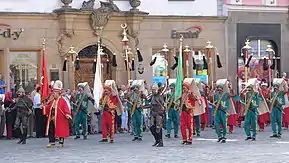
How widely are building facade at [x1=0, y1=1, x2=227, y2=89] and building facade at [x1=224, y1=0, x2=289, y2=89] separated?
1.49 feet

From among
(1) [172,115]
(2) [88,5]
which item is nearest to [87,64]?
(2) [88,5]

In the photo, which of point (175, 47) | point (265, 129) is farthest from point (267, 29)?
point (265, 129)

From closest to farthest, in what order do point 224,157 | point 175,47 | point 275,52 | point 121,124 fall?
1. point 224,157
2. point 121,124
3. point 175,47
4. point 275,52

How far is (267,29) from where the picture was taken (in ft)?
105

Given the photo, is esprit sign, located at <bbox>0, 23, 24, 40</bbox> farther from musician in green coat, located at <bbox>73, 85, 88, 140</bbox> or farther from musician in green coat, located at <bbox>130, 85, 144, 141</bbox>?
musician in green coat, located at <bbox>130, 85, 144, 141</bbox>

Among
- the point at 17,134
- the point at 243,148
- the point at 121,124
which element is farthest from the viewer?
the point at 121,124

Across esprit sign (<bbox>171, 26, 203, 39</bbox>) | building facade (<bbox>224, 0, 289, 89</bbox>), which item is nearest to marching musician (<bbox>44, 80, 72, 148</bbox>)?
esprit sign (<bbox>171, 26, 203, 39</bbox>)

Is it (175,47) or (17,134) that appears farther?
(175,47)

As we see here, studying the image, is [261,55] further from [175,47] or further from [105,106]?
[105,106]

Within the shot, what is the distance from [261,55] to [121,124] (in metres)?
9.40

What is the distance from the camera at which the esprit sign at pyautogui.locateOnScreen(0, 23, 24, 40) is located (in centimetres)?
2750

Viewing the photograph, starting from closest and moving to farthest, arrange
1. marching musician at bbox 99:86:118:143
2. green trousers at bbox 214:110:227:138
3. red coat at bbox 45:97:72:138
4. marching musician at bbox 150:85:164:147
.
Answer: marching musician at bbox 150:85:164:147, red coat at bbox 45:97:72:138, green trousers at bbox 214:110:227:138, marching musician at bbox 99:86:118:143

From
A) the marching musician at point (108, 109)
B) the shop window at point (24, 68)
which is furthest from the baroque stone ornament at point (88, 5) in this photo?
the marching musician at point (108, 109)

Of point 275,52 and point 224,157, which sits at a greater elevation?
point 275,52
